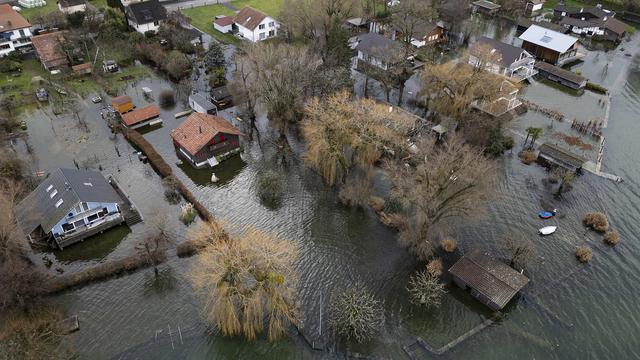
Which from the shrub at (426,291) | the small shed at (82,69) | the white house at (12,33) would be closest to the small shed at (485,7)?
the shrub at (426,291)

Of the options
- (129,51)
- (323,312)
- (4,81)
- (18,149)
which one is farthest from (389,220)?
(4,81)

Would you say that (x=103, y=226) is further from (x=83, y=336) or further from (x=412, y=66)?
(x=412, y=66)

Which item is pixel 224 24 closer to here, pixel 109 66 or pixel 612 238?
pixel 109 66

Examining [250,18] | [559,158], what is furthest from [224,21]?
[559,158]

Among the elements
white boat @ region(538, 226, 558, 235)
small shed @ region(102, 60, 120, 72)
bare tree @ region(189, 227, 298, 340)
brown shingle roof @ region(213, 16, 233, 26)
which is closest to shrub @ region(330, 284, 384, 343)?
bare tree @ region(189, 227, 298, 340)

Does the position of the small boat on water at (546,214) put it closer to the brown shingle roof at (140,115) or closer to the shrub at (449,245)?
the shrub at (449,245)

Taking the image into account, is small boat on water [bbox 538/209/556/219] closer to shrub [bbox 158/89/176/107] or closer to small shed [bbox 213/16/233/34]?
shrub [bbox 158/89/176/107]
